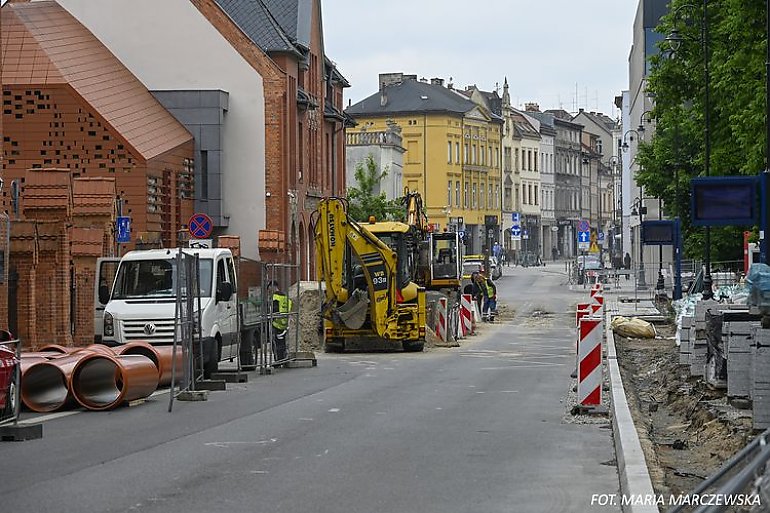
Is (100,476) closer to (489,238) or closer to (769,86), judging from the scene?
(769,86)

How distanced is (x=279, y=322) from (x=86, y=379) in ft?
25.9

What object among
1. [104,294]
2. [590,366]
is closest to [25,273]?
[104,294]

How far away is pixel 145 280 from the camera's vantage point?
80.4 feet

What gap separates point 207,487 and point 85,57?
130 ft

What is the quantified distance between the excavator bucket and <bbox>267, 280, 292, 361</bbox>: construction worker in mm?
4734

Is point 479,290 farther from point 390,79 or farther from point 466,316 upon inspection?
point 390,79

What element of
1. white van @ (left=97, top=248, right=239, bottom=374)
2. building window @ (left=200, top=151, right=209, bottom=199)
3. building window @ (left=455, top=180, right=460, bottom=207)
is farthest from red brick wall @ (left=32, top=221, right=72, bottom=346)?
building window @ (left=455, top=180, right=460, bottom=207)

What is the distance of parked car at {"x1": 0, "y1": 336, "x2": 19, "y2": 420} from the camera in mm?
15031

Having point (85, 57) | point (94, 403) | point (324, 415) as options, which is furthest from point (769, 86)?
point (85, 57)

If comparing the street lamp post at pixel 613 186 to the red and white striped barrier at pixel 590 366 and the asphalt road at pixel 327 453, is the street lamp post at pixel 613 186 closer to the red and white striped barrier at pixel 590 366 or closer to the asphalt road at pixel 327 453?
the asphalt road at pixel 327 453

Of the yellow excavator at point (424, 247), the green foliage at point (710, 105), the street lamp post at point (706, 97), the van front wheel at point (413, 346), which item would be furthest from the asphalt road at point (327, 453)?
the green foliage at point (710, 105)

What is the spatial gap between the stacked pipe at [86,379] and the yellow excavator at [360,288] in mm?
12727

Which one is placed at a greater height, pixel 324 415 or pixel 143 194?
pixel 143 194

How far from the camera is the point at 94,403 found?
18.4m
